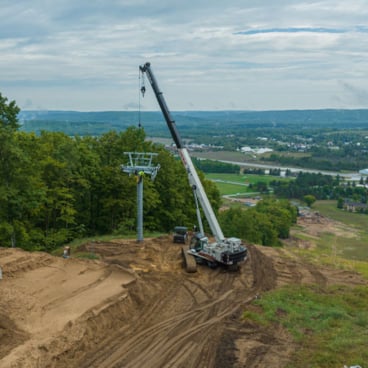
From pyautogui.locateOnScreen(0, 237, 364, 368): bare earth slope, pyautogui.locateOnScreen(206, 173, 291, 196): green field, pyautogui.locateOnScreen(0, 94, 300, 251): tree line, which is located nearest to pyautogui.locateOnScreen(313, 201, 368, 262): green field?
pyautogui.locateOnScreen(0, 94, 300, 251): tree line

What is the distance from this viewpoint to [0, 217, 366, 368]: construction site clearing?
56.7 feet

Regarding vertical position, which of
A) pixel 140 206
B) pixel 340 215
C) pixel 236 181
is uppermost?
pixel 140 206

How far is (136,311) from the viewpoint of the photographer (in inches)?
873

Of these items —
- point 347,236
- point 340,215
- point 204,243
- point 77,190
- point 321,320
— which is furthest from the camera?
point 340,215

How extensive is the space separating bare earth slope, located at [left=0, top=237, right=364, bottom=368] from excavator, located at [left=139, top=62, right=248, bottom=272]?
0.72m

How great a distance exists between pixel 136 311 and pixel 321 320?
8.52 meters

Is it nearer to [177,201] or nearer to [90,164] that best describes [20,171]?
[90,164]

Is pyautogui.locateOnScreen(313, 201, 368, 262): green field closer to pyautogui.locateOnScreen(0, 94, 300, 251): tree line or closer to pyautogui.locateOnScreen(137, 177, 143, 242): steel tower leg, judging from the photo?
pyautogui.locateOnScreen(0, 94, 300, 251): tree line

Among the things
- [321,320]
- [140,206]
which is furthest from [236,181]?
[321,320]

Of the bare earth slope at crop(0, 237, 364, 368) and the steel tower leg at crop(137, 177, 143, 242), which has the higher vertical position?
the steel tower leg at crop(137, 177, 143, 242)

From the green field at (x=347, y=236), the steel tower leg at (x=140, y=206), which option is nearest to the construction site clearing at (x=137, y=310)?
the steel tower leg at (x=140, y=206)

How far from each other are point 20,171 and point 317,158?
586ft

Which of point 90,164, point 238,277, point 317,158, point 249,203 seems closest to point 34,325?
point 238,277

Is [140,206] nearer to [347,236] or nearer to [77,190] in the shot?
[77,190]
